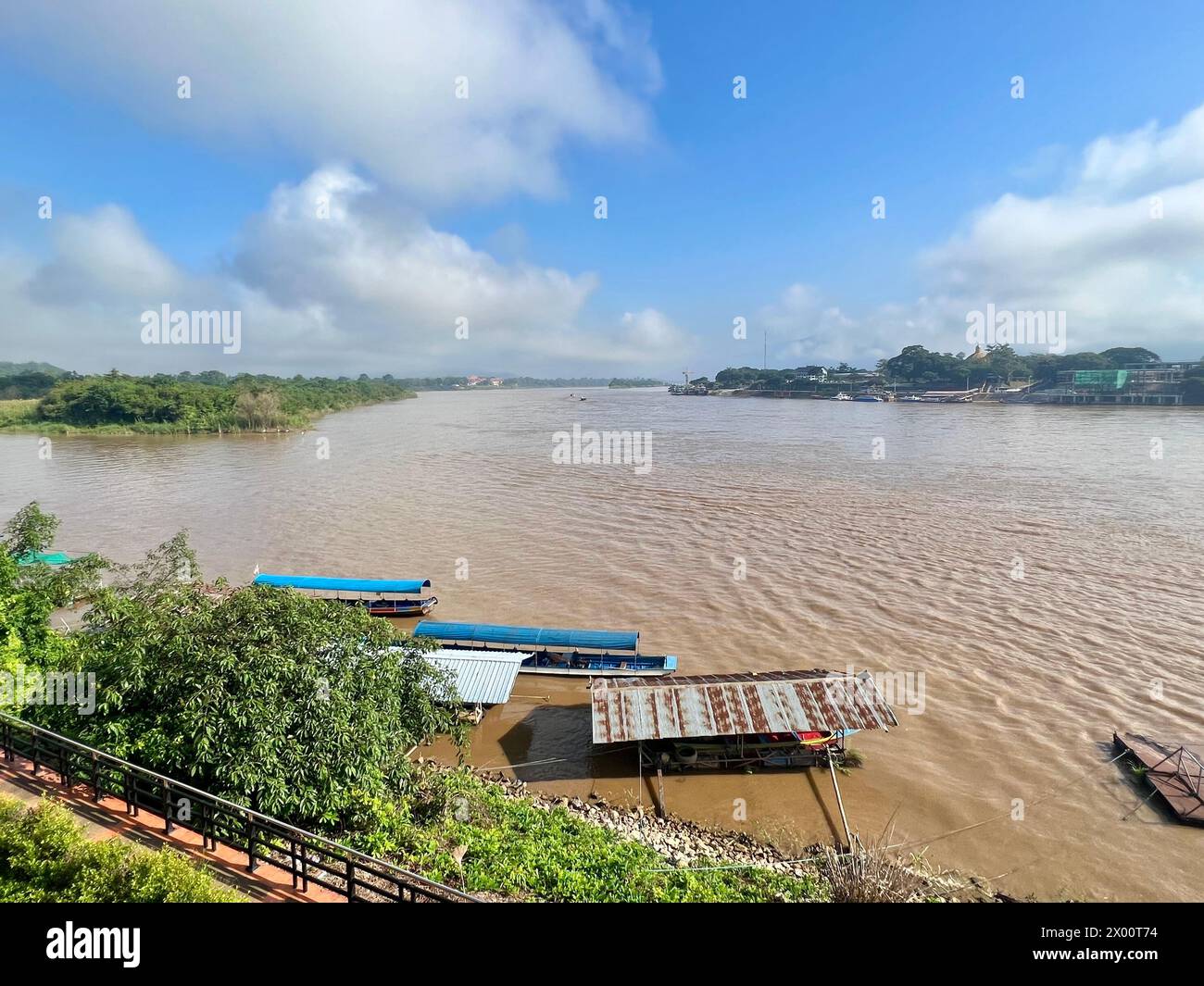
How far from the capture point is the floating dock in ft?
34.6

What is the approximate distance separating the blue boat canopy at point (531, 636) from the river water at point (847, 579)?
1042 millimetres

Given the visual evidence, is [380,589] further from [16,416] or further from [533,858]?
[16,416]

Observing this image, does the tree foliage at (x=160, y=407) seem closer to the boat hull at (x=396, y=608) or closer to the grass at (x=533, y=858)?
the boat hull at (x=396, y=608)

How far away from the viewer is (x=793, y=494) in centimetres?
3434

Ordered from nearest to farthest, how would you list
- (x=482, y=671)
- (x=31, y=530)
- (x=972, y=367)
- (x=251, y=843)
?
(x=251, y=843) → (x=482, y=671) → (x=31, y=530) → (x=972, y=367)

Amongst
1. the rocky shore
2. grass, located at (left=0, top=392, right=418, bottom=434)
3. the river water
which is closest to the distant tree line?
the river water

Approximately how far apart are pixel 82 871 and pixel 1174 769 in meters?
16.2

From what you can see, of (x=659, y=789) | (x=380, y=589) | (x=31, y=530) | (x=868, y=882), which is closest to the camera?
(x=868, y=882)

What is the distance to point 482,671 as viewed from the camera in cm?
1440

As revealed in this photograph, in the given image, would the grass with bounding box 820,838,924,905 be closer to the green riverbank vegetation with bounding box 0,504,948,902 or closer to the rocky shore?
the green riverbank vegetation with bounding box 0,504,948,902

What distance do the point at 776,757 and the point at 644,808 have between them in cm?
278

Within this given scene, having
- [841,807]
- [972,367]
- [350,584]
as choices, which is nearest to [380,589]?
[350,584]
